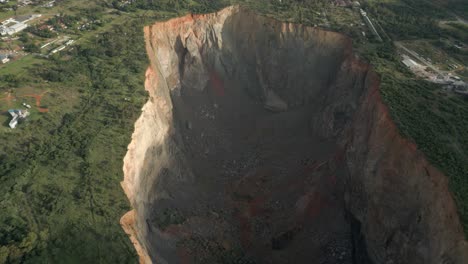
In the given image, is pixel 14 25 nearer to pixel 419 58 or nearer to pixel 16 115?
pixel 16 115

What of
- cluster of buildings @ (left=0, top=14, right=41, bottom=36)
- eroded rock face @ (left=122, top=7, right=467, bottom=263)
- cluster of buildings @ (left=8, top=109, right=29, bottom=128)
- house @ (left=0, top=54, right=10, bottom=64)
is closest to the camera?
eroded rock face @ (left=122, top=7, right=467, bottom=263)

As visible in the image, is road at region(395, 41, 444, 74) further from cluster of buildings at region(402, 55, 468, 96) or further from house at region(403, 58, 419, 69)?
house at region(403, 58, 419, 69)

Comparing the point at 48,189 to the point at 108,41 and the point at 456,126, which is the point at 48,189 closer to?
the point at 108,41

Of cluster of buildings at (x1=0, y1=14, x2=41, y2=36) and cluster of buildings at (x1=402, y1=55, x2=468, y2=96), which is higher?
cluster of buildings at (x1=402, y1=55, x2=468, y2=96)

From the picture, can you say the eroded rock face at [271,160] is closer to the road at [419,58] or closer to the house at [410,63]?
the house at [410,63]

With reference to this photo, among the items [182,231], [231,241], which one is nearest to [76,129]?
[182,231]

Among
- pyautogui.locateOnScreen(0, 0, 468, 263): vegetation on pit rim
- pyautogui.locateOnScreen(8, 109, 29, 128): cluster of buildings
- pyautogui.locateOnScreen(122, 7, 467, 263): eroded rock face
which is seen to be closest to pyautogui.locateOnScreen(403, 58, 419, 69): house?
pyautogui.locateOnScreen(0, 0, 468, 263): vegetation on pit rim
